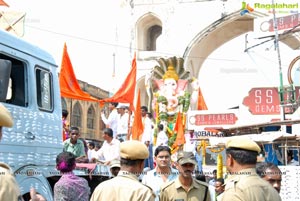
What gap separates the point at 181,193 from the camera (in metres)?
4.39

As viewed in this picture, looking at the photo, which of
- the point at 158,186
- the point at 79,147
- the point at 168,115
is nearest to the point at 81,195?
the point at 158,186

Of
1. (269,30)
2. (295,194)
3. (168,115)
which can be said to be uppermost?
(269,30)

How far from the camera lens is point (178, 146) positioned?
14531mm

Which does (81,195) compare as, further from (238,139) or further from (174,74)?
(174,74)

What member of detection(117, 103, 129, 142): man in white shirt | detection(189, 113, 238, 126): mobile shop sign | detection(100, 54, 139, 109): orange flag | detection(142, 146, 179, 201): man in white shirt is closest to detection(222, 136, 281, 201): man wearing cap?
detection(142, 146, 179, 201): man in white shirt

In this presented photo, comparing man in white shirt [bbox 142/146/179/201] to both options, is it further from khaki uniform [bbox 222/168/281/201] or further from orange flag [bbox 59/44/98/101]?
orange flag [bbox 59/44/98/101]

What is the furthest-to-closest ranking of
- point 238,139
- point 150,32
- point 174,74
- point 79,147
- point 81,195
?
point 150,32 < point 174,74 < point 79,147 < point 81,195 < point 238,139

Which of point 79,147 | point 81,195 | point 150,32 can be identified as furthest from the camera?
point 150,32

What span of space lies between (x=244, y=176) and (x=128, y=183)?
765 mm

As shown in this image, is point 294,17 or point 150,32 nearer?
point 294,17

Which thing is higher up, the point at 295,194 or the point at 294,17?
the point at 294,17

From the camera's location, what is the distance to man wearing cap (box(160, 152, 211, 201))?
4.38 metres

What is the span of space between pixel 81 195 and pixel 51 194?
0.99 meters

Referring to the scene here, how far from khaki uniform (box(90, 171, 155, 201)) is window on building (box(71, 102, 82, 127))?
3778 cm
